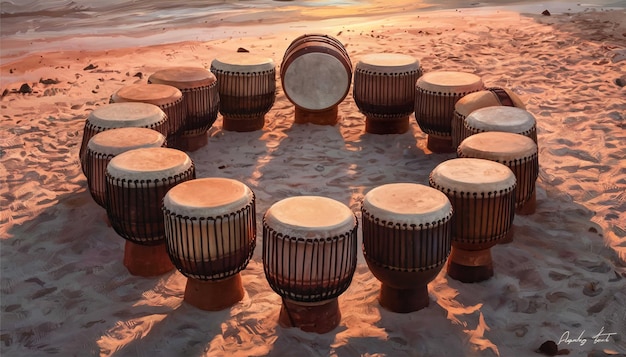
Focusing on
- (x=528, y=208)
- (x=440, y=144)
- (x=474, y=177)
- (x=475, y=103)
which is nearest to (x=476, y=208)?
(x=474, y=177)

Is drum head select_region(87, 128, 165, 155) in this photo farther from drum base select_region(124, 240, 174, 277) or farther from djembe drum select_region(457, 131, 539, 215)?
djembe drum select_region(457, 131, 539, 215)

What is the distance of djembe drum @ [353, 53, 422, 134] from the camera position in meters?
5.07

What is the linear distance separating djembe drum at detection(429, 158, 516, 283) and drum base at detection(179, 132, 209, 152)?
2.24 metres

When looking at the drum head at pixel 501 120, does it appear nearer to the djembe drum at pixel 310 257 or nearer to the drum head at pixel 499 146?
the drum head at pixel 499 146

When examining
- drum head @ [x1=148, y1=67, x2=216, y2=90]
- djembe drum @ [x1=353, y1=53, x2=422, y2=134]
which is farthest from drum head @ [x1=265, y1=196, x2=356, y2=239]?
djembe drum @ [x1=353, y1=53, x2=422, y2=134]

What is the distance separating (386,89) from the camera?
510cm

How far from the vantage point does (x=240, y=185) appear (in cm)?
312

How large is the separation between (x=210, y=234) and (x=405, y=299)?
0.92 meters

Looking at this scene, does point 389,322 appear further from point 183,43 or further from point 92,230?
point 183,43

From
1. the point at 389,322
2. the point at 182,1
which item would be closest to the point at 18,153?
the point at 389,322

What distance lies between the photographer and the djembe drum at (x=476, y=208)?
3131mm

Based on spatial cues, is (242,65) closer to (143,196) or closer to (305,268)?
(143,196)

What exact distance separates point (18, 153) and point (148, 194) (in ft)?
6.91

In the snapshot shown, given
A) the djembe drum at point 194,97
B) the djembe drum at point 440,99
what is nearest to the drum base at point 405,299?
the djembe drum at point 440,99
